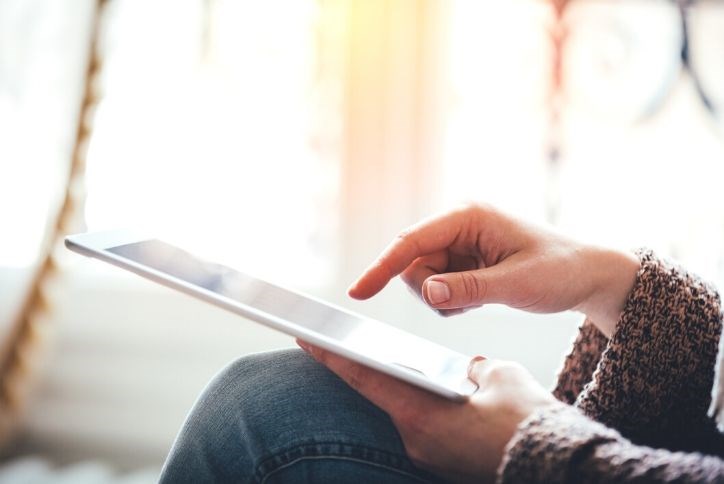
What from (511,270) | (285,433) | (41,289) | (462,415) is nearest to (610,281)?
(511,270)

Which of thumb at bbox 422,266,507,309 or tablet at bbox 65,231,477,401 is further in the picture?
thumb at bbox 422,266,507,309

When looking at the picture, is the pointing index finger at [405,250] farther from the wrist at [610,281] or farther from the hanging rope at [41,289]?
the hanging rope at [41,289]

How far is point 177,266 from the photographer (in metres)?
0.56

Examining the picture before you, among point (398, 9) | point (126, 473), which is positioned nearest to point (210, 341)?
point (126, 473)

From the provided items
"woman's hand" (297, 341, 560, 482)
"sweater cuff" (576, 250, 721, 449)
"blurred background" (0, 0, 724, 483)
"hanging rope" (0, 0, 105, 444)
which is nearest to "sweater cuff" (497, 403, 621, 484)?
"woman's hand" (297, 341, 560, 482)

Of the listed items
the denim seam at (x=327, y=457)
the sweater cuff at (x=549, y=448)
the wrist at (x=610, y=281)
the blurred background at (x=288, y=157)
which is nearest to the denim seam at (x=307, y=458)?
the denim seam at (x=327, y=457)

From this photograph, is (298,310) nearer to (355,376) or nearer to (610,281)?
(355,376)

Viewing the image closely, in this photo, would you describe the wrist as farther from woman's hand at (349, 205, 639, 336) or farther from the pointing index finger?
the pointing index finger

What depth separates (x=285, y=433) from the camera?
0.53 meters

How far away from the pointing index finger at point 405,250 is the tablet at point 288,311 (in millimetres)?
60

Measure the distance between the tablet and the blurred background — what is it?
0.75 m

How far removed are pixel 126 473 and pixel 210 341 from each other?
297 millimetres

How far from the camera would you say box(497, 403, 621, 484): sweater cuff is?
418 millimetres

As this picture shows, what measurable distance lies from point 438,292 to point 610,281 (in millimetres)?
155
